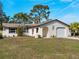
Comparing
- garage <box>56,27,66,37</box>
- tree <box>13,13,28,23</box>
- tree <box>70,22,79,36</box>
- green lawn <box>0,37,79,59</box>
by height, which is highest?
tree <box>13,13,28,23</box>

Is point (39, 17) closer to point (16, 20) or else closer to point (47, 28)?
point (16, 20)

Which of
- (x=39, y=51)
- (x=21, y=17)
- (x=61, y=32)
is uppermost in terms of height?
(x=21, y=17)

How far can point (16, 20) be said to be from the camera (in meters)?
72.3

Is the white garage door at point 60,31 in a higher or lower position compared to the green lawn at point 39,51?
higher

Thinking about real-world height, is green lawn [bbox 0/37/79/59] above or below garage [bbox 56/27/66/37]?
below

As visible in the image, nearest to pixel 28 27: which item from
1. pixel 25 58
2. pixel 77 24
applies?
pixel 77 24

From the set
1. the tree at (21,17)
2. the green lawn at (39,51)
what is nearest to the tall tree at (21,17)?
the tree at (21,17)

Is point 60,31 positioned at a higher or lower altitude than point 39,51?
higher

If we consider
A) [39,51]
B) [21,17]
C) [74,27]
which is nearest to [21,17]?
[21,17]

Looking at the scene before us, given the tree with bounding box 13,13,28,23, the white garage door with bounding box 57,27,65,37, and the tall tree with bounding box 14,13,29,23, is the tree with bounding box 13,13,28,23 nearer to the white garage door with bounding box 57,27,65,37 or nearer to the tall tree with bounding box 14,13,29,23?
the tall tree with bounding box 14,13,29,23

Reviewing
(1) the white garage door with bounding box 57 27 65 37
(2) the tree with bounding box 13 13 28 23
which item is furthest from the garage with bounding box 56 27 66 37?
(2) the tree with bounding box 13 13 28 23

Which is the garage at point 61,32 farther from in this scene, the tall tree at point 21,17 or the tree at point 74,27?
the tall tree at point 21,17

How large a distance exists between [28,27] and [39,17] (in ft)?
72.3

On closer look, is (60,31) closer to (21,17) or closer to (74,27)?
(74,27)
